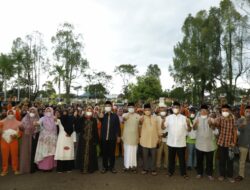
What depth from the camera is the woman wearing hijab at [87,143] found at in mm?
8094

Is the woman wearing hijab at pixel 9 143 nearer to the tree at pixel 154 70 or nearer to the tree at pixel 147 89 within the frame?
the tree at pixel 147 89

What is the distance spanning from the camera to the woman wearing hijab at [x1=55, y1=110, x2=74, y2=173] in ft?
26.6

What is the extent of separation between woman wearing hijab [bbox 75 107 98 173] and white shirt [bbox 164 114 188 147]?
7.09 ft

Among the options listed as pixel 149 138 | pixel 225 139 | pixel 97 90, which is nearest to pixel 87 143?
pixel 149 138

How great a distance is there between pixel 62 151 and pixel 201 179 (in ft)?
12.7

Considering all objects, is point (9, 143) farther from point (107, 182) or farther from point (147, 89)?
point (147, 89)

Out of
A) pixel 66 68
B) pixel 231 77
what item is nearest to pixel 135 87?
pixel 66 68

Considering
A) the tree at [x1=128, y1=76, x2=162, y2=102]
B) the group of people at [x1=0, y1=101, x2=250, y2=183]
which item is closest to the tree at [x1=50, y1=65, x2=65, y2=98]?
the tree at [x1=128, y1=76, x2=162, y2=102]

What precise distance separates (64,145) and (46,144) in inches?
19.5

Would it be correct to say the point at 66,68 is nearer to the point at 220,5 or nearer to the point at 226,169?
the point at 220,5

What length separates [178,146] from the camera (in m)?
7.73

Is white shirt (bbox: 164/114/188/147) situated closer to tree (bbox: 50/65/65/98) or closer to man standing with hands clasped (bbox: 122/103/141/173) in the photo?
man standing with hands clasped (bbox: 122/103/141/173)

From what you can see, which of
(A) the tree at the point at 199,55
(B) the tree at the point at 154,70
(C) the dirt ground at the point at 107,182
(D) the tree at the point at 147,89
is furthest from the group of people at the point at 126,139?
(B) the tree at the point at 154,70

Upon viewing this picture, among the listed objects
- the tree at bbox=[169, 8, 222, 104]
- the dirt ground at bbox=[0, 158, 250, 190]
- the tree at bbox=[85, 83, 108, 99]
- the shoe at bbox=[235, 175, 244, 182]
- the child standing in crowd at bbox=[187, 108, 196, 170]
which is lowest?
the dirt ground at bbox=[0, 158, 250, 190]
